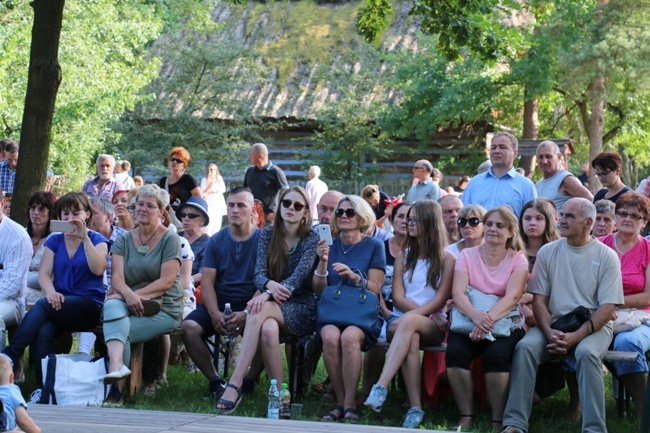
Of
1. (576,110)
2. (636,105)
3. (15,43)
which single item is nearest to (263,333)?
(15,43)

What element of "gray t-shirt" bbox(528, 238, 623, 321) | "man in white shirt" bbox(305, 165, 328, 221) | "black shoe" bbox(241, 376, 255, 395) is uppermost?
"man in white shirt" bbox(305, 165, 328, 221)

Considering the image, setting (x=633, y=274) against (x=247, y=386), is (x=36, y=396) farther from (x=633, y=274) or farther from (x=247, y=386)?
(x=633, y=274)

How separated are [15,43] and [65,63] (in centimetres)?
257

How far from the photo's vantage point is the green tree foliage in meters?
20.4

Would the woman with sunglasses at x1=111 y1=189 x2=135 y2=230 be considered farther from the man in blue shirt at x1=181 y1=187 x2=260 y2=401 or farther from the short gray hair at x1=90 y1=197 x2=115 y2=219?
the man in blue shirt at x1=181 y1=187 x2=260 y2=401

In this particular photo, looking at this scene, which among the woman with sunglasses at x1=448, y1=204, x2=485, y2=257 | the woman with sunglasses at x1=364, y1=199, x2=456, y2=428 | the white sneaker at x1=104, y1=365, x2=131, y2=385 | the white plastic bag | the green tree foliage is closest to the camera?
the woman with sunglasses at x1=364, y1=199, x2=456, y2=428

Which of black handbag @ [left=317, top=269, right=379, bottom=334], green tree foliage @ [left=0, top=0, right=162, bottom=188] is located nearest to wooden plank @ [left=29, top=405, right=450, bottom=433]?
black handbag @ [left=317, top=269, right=379, bottom=334]

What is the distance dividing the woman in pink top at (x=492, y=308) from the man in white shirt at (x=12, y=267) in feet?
11.5

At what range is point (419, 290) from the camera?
7523mm

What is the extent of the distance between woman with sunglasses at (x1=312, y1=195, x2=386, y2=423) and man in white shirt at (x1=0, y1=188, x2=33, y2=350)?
7.93 ft

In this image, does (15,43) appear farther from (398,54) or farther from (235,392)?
(235,392)

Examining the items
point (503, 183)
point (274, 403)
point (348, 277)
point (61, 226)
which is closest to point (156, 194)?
point (61, 226)

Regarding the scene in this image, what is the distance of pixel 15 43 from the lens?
64.5ft

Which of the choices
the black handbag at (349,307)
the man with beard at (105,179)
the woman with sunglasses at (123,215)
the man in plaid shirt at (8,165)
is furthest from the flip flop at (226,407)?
the man in plaid shirt at (8,165)
